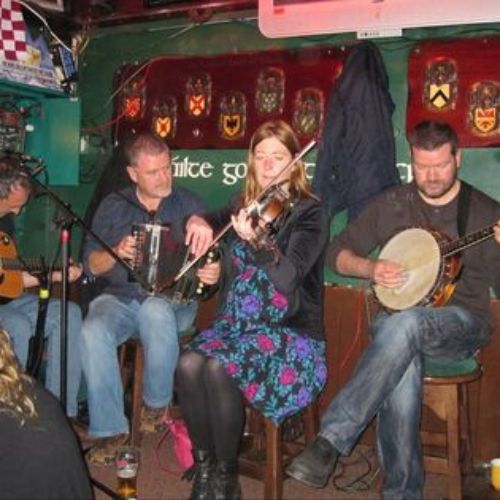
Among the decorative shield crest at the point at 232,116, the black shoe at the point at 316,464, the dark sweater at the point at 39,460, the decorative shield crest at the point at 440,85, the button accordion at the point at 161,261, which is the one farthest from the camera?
the decorative shield crest at the point at 232,116

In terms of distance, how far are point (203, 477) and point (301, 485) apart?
0.60 m

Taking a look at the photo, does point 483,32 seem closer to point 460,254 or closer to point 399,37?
point 399,37

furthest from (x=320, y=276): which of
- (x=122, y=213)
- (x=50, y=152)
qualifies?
(x=50, y=152)

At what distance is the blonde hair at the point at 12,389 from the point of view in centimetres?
163

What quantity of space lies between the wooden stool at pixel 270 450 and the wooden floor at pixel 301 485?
14cm

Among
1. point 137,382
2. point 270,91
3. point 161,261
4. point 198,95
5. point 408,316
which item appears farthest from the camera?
point 198,95

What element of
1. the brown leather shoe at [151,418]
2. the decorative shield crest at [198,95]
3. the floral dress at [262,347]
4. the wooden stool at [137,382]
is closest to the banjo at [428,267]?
the floral dress at [262,347]

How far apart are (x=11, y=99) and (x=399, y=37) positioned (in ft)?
8.26

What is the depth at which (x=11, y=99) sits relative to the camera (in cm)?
461

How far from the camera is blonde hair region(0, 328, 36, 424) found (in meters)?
1.63

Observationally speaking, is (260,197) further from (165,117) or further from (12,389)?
(165,117)

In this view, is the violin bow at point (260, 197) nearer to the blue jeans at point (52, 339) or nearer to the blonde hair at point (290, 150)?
the blonde hair at point (290, 150)

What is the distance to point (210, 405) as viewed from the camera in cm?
270

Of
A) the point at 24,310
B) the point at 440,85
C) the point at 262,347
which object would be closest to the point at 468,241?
the point at 262,347
